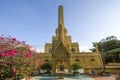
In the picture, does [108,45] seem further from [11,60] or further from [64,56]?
[11,60]

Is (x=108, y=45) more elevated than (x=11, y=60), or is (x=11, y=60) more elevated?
(x=108, y=45)

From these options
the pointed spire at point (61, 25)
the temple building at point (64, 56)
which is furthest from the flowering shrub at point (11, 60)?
the pointed spire at point (61, 25)

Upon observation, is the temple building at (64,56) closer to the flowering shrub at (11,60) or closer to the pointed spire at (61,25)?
the pointed spire at (61,25)

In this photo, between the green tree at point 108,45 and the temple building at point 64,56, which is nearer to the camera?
the temple building at point 64,56

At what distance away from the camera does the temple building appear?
26.6 m

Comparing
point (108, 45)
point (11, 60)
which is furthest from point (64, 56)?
point (108, 45)

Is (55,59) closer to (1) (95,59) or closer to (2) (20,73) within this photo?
(1) (95,59)

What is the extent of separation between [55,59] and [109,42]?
120 ft

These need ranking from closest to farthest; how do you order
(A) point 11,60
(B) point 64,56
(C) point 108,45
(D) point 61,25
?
(A) point 11,60 < (B) point 64,56 < (D) point 61,25 < (C) point 108,45

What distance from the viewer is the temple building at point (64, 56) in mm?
26641

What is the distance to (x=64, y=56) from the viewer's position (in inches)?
1045

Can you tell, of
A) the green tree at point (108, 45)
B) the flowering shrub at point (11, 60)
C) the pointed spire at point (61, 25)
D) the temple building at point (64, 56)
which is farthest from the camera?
the green tree at point (108, 45)

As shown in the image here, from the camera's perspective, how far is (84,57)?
36812mm

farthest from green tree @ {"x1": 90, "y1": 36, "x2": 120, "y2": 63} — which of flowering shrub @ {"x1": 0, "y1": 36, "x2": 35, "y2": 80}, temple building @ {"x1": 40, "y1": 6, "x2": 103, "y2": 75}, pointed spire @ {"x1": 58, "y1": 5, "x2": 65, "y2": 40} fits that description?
flowering shrub @ {"x1": 0, "y1": 36, "x2": 35, "y2": 80}
